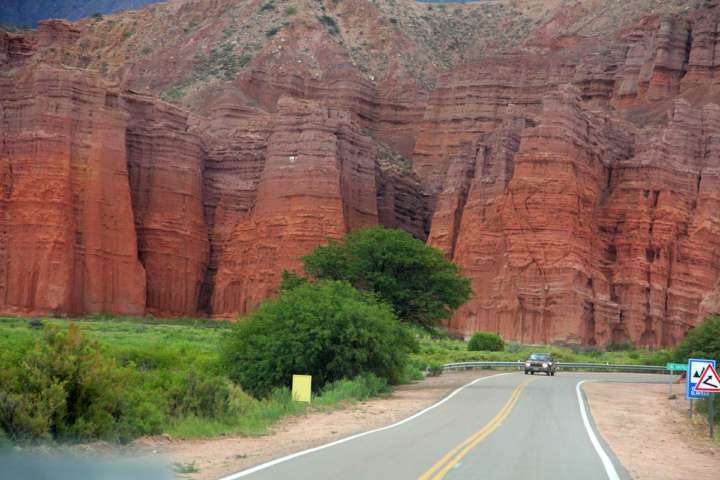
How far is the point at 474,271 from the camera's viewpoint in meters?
107

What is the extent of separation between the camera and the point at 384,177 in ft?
409

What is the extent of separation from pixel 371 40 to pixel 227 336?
119048 mm

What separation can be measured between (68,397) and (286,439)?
4.93 metres

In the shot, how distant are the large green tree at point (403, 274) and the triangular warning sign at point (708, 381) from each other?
2758 centimetres

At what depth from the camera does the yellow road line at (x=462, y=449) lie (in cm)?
1820

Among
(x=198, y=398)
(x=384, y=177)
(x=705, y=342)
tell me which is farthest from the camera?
→ (x=384, y=177)

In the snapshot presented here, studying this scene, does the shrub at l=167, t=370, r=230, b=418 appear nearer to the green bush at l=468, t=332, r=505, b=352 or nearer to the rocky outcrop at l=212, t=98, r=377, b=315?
the green bush at l=468, t=332, r=505, b=352

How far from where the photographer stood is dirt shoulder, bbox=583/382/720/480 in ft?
70.4

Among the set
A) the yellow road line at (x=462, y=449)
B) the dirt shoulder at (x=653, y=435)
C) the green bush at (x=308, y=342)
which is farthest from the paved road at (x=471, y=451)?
the green bush at (x=308, y=342)

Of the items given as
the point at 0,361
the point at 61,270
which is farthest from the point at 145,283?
the point at 0,361

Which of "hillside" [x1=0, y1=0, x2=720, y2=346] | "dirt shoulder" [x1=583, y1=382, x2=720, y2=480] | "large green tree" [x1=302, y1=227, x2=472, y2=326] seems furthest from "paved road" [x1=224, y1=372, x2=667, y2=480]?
"hillside" [x1=0, y1=0, x2=720, y2=346]

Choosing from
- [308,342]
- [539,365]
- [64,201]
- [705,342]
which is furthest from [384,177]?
Answer: [308,342]

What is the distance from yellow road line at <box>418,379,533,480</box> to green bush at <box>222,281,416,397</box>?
19.3 feet

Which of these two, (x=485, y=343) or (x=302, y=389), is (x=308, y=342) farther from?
(x=485, y=343)
